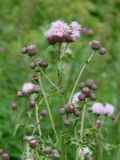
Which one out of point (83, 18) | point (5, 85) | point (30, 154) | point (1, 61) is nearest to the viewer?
point (30, 154)

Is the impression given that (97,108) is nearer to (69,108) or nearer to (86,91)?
(86,91)

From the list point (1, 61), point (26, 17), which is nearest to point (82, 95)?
point (1, 61)

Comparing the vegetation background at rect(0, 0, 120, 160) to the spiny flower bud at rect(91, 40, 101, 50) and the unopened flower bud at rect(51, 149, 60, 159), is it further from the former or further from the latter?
the unopened flower bud at rect(51, 149, 60, 159)

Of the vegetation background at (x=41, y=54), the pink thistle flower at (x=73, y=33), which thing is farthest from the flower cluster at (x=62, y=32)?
the vegetation background at (x=41, y=54)

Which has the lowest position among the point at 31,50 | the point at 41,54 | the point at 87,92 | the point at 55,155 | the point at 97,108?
the point at 55,155

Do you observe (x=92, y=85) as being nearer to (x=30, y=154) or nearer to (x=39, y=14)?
(x=30, y=154)

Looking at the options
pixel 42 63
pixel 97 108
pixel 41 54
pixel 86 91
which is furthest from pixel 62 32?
pixel 41 54

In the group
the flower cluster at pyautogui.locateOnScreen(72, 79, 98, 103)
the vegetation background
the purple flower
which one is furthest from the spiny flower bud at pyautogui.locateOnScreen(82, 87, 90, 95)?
the vegetation background
